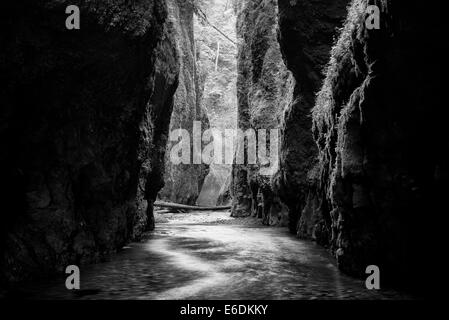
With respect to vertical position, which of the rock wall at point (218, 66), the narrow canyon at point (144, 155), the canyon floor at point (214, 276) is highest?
the rock wall at point (218, 66)

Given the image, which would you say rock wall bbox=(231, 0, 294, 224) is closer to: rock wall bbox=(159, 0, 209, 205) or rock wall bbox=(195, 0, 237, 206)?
rock wall bbox=(159, 0, 209, 205)

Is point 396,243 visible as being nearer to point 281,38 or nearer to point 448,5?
point 448,5

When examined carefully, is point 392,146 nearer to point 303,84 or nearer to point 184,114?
point 303,84

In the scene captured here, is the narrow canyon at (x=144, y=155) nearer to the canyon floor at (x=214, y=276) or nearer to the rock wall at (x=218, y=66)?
the canyon floor at (x=214, y=276)

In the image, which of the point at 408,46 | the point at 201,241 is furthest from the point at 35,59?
the point at 201,241

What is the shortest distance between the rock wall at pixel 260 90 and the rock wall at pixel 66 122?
35.6 feet

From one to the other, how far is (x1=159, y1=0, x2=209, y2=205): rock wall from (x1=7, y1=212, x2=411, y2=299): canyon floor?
95.6 ft

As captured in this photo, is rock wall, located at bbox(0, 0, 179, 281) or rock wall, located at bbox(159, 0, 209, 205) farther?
rock wall, located at bbox(159, 0, 209, 205)

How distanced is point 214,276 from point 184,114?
121ft

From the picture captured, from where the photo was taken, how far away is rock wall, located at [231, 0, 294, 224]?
21.0m

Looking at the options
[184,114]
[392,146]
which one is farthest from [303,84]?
[184,114]

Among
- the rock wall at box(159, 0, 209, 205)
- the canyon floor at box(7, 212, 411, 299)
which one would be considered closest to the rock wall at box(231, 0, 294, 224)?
the canyon floor at box(7, 212, 411, 299)

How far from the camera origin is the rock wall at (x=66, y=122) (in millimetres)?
6539

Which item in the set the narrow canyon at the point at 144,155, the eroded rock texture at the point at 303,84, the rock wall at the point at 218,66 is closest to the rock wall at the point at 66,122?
the narrow canyon at the point at 144,155
